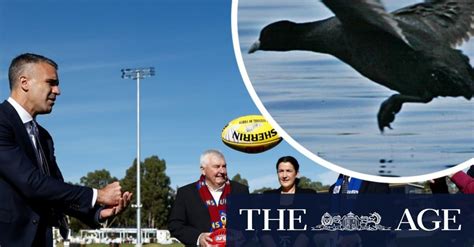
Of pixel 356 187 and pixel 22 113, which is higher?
pixel 22 113

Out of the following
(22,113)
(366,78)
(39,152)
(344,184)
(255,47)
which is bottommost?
(344,184)

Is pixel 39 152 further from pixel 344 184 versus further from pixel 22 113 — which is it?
pixel 344 184

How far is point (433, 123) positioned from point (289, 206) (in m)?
1.00

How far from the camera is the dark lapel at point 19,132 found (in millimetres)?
3271

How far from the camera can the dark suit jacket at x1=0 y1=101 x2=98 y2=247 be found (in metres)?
3.15

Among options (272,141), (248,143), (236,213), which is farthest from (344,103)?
(248,143)

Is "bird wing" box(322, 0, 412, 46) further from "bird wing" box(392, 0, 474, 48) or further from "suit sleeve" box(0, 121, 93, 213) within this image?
"suit sleeve" box(0, 121, 93, 213)

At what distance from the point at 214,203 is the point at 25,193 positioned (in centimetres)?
284

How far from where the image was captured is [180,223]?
230 inches

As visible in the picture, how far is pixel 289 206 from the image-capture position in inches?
177

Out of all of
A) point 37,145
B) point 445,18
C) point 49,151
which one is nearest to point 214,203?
point 445,18

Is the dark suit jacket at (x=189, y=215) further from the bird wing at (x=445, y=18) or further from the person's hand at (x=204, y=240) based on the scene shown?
the bird wing at (x=445, y=18)

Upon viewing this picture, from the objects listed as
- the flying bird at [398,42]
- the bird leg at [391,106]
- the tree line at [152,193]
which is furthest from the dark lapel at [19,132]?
the tree line at [152,193]

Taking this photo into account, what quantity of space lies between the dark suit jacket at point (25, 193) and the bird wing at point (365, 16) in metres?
1.96
